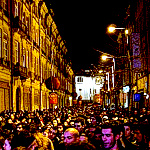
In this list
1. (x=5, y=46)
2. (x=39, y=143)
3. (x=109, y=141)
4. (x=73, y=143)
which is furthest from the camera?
(x=5, y=46)

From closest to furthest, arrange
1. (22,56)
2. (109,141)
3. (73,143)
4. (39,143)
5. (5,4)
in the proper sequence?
(73,143)
(39,143)
(109,141)
(5,4)
(22,56)

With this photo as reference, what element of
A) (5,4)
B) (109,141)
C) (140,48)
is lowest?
(109,141)

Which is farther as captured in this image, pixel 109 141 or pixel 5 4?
pixel 5 4

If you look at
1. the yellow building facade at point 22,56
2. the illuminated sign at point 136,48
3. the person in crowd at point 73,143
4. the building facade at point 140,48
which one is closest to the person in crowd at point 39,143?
the person in crowd at point 73,143

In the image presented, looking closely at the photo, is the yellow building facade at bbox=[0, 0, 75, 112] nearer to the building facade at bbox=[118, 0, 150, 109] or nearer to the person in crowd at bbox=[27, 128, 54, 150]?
the building facade at bbox=[118, 0, 150, 109]

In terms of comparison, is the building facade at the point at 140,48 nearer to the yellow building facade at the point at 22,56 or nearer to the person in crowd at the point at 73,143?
the yellow building facade at the point at 22,56

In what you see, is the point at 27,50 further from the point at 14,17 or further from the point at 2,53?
the point at 2,53

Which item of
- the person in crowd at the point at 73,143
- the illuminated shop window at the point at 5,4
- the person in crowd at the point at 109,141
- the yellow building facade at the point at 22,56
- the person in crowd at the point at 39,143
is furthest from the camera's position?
the illuminated shop window at the point at 5,4

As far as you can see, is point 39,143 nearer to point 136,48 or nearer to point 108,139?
point 108,139

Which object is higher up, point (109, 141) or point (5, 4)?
point (5, 4)

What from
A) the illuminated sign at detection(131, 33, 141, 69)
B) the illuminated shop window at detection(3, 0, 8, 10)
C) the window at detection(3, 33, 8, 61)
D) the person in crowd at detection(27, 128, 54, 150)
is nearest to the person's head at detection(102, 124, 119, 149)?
the person in crowd at detection(27, 128, 54, 150)

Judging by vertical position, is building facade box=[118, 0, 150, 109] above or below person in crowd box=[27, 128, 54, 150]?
above

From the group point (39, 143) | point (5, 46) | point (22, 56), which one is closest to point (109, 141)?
point (39, 143)

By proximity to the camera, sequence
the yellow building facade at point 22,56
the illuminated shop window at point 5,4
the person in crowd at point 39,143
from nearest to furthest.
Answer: the person in crowd at point 39,143 → the yellow building facade at point 22,56 → the illuminated shop window at point 5,4
